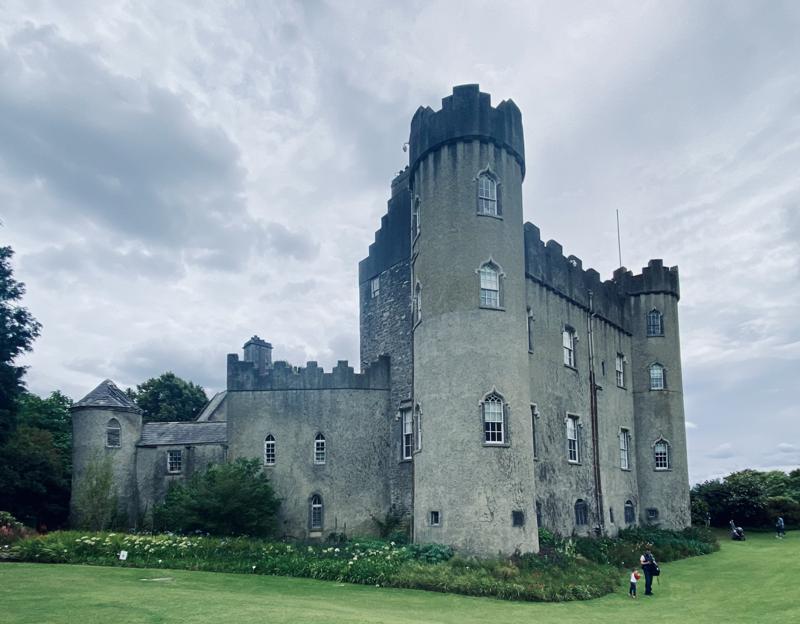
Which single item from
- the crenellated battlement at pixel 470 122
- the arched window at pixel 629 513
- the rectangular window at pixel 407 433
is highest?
the crenellated battlement at pixel 470 122

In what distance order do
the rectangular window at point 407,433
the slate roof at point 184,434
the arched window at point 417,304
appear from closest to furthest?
the arched window at point 417,304 < the rectangular window at point 407,433 < the slate roof at point 184,434

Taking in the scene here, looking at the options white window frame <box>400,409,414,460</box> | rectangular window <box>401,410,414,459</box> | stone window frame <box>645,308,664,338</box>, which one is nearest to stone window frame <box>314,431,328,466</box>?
white window frame <box>400,409,414,460</box>

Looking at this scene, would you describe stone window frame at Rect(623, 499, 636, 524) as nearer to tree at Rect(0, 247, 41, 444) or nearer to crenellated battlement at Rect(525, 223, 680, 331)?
crenellated battlement at Rect(525, 223, 680, 331)

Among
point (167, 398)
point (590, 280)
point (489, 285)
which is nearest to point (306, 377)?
point (489, 285)

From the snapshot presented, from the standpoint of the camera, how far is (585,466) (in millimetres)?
31797

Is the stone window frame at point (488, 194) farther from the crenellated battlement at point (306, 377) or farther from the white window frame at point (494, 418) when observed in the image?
the crenellated battlement at point (306, 377)

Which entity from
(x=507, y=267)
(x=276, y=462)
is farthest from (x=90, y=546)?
(x=507, y=267)

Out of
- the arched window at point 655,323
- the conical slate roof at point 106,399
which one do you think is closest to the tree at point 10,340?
the conical slate roof at point 106,399

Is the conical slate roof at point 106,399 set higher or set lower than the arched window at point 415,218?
lower

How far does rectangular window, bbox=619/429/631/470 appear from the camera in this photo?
36.3 meters

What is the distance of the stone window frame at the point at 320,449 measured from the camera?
32.1m

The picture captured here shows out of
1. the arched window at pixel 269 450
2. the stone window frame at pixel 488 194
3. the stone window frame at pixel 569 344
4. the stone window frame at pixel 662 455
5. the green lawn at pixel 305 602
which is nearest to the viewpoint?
the green lawn at pixel 305 602

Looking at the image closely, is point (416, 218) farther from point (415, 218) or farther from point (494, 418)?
point (494, 418)

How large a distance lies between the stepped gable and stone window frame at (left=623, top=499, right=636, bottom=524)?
17.2 meters
